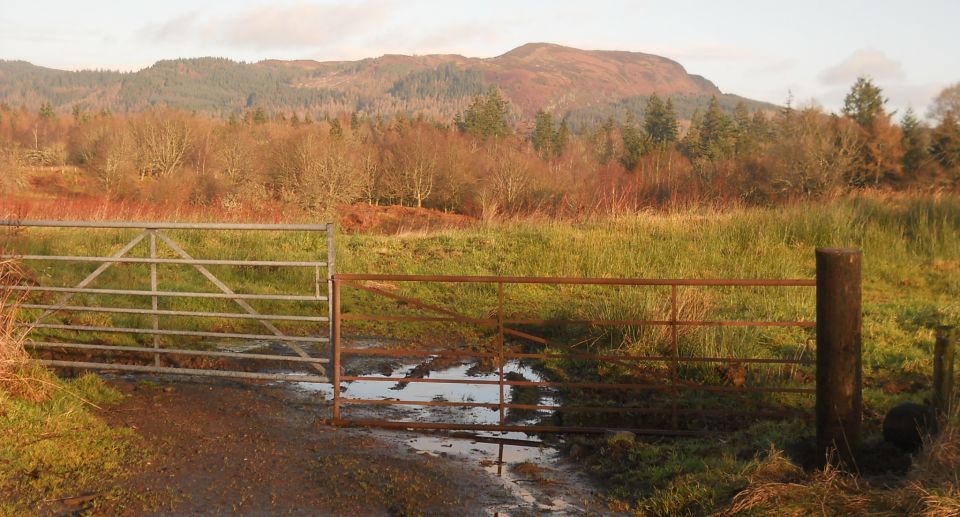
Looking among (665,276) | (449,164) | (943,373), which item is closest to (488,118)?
(449,164)

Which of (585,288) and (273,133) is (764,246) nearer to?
(585,288)

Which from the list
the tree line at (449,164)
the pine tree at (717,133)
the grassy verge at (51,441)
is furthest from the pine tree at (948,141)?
the grassy verge at (51,441)

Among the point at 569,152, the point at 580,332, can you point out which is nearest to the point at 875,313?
the point at 580,332

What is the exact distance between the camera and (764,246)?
636 inches

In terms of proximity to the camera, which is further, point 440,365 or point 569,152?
point 569,152

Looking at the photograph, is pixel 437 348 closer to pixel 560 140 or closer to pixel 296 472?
pixel 296 472

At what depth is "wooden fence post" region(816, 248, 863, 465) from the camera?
209 inches

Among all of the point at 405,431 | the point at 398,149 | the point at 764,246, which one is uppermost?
the point at 398,149

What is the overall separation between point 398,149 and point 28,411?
188 feet

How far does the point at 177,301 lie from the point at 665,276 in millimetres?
8151

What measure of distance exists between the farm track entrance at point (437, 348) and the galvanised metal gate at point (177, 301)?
0.04 m

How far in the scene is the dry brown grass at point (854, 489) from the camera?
14.9 ft

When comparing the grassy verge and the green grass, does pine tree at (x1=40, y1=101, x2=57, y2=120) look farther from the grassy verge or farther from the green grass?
the green grass

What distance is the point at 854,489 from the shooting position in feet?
16.2
